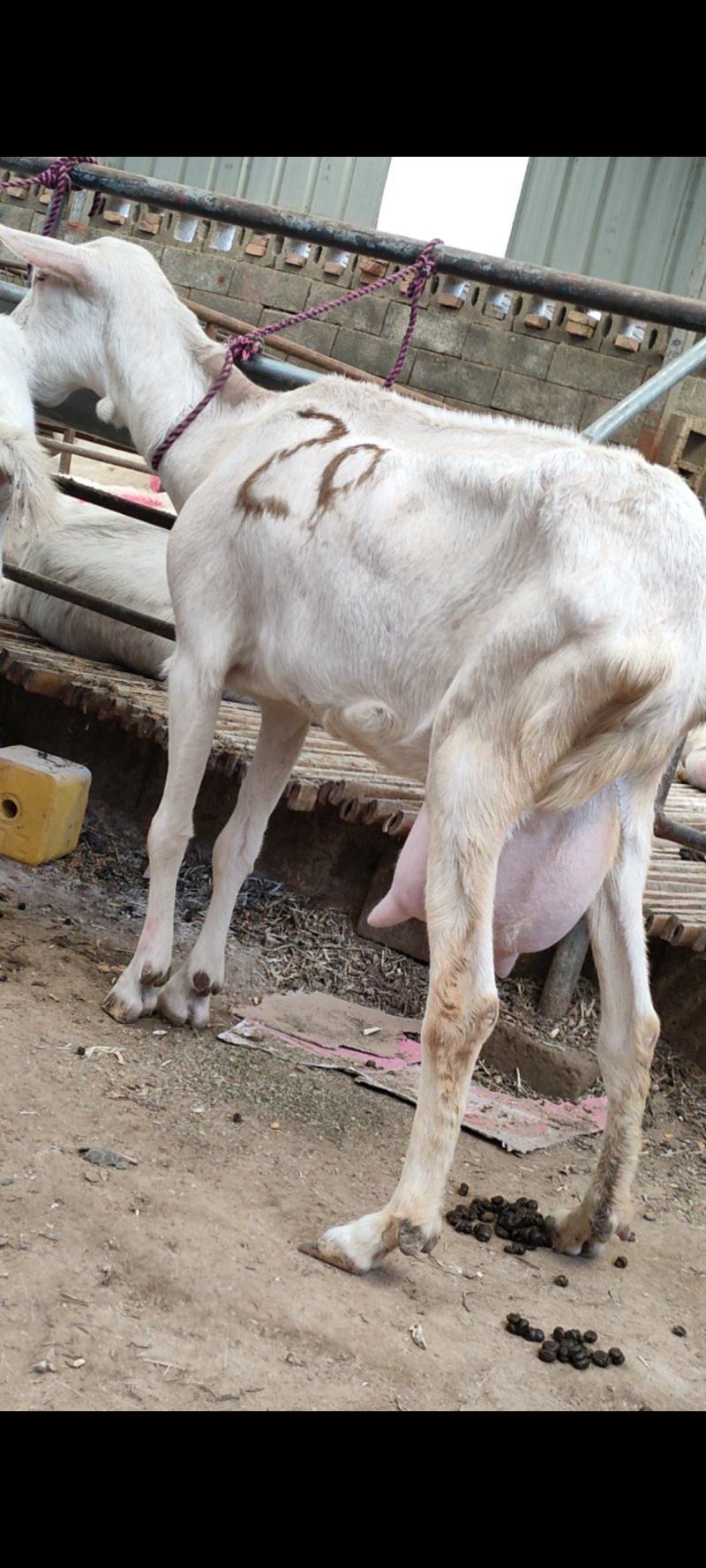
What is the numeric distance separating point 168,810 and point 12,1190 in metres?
1.26

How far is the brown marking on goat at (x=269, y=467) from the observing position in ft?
10.3

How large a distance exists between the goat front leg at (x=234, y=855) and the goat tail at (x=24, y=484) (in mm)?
993

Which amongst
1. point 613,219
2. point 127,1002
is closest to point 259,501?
point 127,1002

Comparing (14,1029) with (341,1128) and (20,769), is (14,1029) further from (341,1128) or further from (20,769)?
(20,769)

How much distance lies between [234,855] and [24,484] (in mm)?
1282

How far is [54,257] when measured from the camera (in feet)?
12.5

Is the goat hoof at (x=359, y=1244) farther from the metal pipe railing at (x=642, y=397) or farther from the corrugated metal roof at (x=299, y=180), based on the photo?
the corrugated metal roof at (x=299, y=180)

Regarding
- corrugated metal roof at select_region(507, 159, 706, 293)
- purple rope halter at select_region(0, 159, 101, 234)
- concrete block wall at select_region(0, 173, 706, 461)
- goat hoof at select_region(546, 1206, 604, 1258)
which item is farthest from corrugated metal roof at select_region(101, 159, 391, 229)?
goat hoof at select_region(546, 1206, 604, 1258)

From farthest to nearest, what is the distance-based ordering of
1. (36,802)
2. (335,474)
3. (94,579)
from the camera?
(94,579) < (36,802) < (335,474)

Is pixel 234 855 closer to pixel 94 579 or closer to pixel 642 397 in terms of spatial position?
pixel 642 397

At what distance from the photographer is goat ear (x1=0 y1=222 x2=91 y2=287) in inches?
147

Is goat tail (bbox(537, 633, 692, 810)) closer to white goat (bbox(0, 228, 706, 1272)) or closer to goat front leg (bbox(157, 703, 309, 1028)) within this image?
white goat (bbox(0, 228, 706, 1272))

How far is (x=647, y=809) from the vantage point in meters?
2.78

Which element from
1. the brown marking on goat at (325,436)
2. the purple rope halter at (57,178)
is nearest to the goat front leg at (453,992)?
the brown marking on goat at (325,436)
